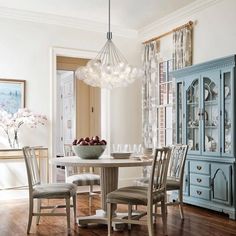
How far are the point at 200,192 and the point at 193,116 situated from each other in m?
1.10

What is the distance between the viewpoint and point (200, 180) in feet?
16.6

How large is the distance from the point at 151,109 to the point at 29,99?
2.23 m

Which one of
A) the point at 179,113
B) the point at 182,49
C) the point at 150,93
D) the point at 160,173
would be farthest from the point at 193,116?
the point at 160,173

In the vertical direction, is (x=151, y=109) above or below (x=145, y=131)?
above

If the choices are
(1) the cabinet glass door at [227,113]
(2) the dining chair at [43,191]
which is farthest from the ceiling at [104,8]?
(2) the dining chair at [43,191]

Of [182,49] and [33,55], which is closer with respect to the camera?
[182,49]

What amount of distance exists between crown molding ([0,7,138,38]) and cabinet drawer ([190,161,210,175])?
10.3ft

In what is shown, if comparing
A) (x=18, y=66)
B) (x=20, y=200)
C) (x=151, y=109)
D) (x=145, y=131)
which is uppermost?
(x=18, y=66)

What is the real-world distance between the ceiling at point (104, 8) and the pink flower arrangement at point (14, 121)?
5.62 feet

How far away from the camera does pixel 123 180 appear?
709 centimetres

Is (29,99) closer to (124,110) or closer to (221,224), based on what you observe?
(124,110)

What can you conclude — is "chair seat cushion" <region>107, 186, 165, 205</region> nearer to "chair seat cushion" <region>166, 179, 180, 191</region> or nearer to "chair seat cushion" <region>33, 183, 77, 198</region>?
"chair seat cushion" <region>33, 183, 77, 198</region>

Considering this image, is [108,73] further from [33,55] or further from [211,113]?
[33,55]

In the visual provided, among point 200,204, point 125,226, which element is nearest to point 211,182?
point 200,204
